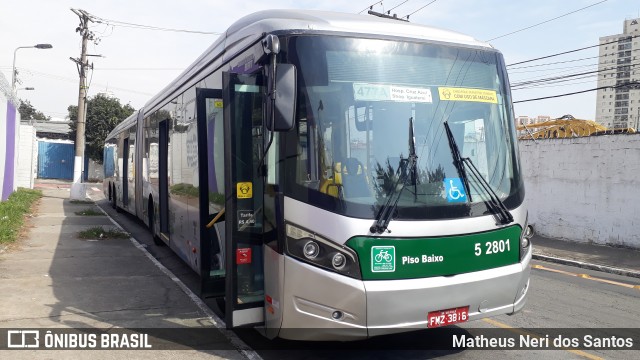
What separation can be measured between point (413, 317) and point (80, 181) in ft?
75.4

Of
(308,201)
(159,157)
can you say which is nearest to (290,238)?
(308,201)

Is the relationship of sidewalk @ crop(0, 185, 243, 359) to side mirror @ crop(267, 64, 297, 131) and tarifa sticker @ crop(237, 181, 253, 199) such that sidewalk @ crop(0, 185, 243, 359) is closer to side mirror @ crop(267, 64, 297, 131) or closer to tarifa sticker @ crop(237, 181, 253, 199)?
tarifa sticker @ crop(237, 181, 253, 199)

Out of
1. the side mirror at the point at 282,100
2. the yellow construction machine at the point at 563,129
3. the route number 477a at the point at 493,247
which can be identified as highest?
the yellow construction machine at the point at 563,129

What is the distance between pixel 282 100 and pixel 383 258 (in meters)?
1.48

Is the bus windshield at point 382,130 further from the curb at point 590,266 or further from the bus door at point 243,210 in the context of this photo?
the curb at point 590,266

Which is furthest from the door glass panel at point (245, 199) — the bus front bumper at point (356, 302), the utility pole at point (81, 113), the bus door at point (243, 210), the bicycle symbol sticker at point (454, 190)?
the utility pole at point (81, 113)

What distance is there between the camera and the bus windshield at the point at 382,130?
4.32m

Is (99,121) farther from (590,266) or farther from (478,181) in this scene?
(478,181)

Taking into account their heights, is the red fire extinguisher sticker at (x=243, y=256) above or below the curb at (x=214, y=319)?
above

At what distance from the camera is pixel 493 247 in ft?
15.5

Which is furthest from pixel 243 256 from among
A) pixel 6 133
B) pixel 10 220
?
pixel 6 133

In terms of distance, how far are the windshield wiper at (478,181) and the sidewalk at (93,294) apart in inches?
106

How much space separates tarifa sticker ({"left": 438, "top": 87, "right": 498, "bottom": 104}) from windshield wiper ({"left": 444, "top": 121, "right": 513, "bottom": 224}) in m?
0.27

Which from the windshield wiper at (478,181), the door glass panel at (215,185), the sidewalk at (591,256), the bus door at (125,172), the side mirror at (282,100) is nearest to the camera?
the side mirror at (282,100)
